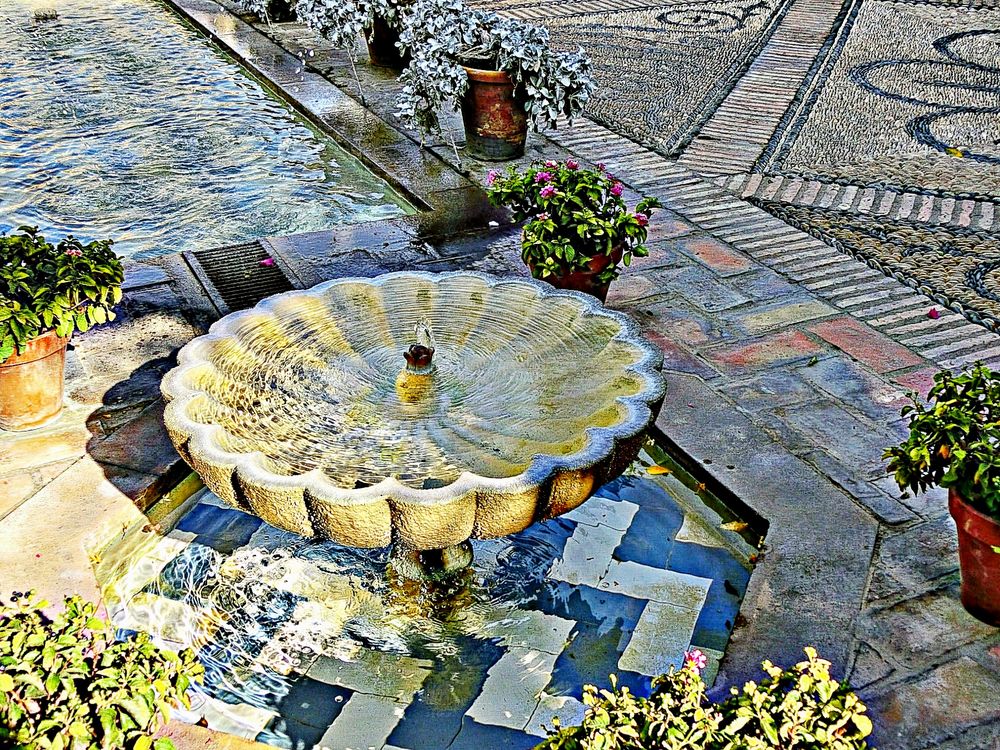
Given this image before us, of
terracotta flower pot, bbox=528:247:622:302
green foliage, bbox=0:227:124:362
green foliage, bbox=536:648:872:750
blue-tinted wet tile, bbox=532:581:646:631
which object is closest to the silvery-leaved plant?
terracotta flower pot, bbox=528:247:622:302

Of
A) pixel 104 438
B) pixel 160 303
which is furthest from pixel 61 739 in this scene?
pixel 160 303

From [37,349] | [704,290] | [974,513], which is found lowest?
[704,290]

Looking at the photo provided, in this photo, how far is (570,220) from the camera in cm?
488

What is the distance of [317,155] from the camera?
773 cm

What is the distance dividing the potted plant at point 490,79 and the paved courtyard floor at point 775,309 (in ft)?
1.03

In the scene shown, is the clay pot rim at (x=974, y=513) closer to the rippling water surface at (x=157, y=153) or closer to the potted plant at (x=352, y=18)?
the rippling water surface at (x=157, y=153)

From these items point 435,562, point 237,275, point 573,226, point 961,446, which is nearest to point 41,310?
point 237,275

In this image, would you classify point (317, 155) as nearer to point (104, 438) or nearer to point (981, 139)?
point (104, 438)

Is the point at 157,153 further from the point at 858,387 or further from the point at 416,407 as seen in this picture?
the point at 858,387

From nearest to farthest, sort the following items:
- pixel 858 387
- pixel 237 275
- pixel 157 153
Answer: pixel 858 387 < pixel 237 275 < pixel 157 153

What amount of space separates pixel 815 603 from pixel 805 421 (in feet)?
3.93

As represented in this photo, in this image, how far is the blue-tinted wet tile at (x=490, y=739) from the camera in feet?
10.2

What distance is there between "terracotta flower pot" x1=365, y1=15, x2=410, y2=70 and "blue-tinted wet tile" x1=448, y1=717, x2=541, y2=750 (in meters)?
7.40

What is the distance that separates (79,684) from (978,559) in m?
2.74
